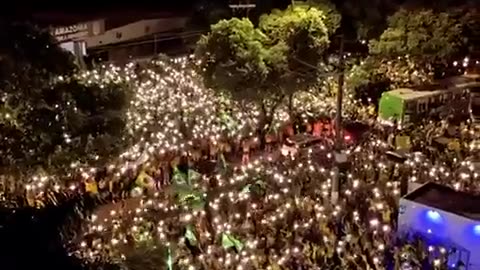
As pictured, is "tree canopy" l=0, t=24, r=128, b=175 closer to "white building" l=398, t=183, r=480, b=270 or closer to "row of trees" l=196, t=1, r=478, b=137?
"row of trees" l=196, t=1, r=478, b=137

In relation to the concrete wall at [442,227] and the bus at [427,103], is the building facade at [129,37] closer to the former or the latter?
the bus at [427,103]

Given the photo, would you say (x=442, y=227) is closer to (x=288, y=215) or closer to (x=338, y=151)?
(x=338, y=151)

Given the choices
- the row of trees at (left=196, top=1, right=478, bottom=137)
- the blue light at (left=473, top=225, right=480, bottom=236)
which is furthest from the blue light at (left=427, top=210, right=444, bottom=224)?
the row of trees at (left=196, top=1, right=478, bottom=137)

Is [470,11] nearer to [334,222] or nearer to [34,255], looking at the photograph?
[334,222]

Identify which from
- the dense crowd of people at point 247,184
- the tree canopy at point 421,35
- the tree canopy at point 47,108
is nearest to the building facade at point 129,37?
the dense crowd of people at point 247,184

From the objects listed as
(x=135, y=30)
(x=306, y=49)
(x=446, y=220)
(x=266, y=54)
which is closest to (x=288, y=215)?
(x=446, y=220)

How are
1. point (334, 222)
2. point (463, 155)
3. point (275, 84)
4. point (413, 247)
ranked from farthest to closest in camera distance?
point (275, 84), point (463, 155), point (334, 222), point (413, 247)

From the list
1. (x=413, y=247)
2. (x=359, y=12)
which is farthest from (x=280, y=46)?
(x=413, y=247)
